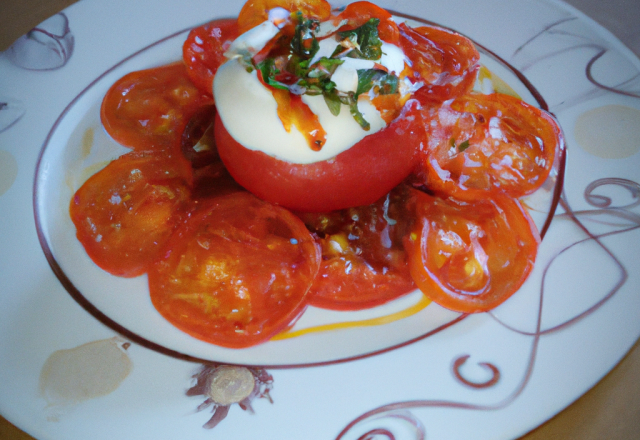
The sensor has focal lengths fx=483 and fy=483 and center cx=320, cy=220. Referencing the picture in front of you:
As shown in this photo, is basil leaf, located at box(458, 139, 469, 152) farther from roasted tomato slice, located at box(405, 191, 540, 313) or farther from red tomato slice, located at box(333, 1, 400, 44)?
red tomato slice, located at box(333, 1, 400, 44)

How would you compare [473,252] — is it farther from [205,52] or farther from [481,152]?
[205,52]

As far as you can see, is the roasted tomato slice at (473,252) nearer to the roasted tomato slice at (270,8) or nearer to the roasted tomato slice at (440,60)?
the roasted tomato slice at (440,60)

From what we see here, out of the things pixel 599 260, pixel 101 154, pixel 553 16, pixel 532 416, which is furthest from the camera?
pixel 553 16

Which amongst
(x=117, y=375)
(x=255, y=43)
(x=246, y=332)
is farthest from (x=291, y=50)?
(x=117, y=375)

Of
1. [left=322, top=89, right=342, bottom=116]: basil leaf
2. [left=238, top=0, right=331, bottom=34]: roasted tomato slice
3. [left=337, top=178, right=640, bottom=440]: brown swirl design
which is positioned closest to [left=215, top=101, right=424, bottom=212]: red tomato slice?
[left=322, top=89, right=342, bottom=116]: basil leaf

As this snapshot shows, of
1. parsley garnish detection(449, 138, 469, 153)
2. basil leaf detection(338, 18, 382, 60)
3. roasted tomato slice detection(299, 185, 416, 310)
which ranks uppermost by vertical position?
basil leaf detection(338, 18, 382, 60)

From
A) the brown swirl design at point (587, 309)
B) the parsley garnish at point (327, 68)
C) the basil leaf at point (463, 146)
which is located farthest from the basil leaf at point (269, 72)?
the brown swirl design at point (587, 309)

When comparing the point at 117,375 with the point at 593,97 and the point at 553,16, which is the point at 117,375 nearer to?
the point at 593,97
